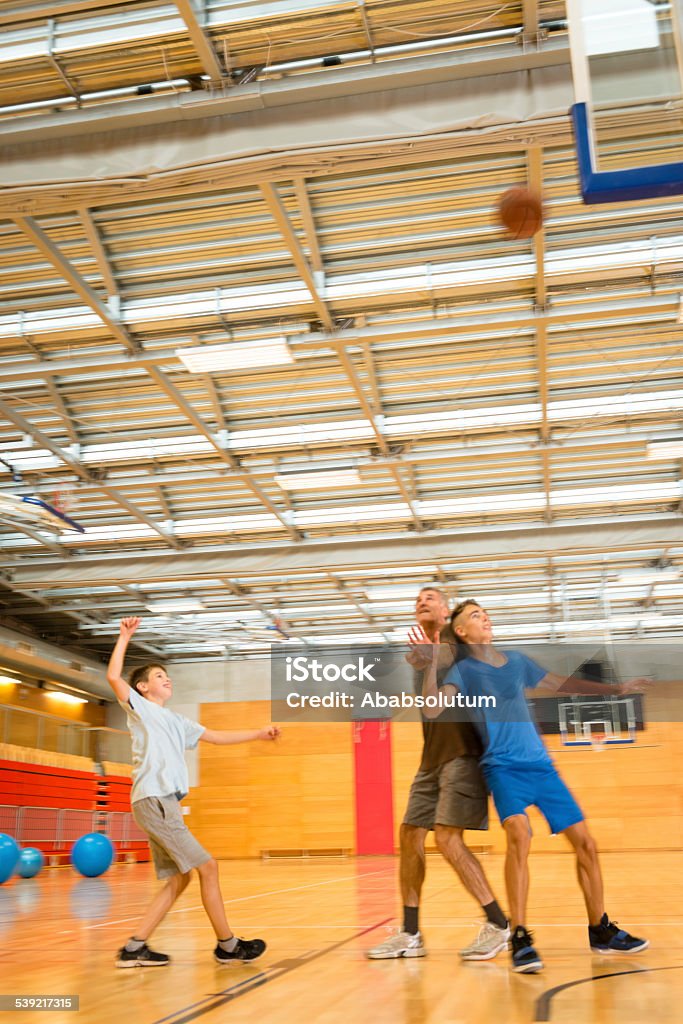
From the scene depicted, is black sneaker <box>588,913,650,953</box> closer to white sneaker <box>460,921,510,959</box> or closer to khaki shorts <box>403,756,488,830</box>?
white sneaker <box>460,921,510,959</box>

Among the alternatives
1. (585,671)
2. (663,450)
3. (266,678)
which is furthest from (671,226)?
(266,678)

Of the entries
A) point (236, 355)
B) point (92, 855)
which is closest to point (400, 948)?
point (236, 355)

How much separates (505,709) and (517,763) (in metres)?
0.25

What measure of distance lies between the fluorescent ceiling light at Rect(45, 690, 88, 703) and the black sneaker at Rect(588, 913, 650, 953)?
23099 mm

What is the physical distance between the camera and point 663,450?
13883 millimetres

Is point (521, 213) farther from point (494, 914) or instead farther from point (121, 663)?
point (494, 914)

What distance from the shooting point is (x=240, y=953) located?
477 cm

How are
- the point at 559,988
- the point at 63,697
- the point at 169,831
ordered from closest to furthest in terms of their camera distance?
the point at 559,988 → the point at 169,831 → the point at 63,697

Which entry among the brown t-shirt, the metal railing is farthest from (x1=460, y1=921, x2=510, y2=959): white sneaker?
the metal railing

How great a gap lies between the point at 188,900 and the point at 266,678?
17733 millimetres

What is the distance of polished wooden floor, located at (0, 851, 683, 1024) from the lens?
A: 3496mm

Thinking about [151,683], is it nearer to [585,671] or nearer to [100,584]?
[585,671]

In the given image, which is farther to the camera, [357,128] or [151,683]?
[357,128]

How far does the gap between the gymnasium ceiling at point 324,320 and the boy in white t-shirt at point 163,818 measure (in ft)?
11.9
